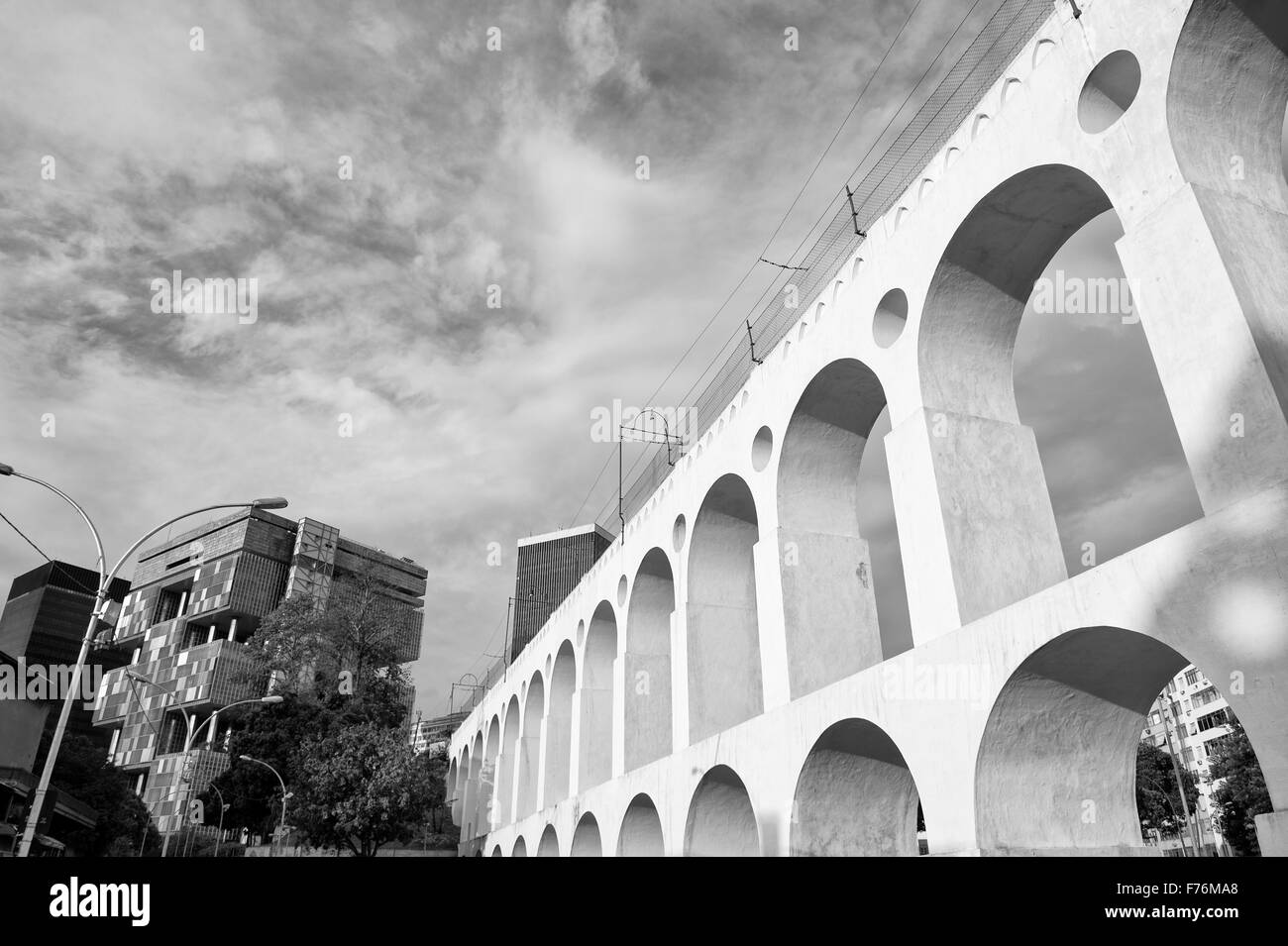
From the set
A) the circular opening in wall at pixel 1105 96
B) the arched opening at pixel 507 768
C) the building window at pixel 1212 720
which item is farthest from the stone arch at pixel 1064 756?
the building window at pixel 1212 720

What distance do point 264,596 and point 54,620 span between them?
6464 centimetres

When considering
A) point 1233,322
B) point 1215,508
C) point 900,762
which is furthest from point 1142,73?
point 900,762

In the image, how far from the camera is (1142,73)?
10484 mm

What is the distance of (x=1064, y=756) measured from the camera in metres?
10.9

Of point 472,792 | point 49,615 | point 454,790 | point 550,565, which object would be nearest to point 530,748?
point 472,792

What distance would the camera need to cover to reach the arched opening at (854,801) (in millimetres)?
14383

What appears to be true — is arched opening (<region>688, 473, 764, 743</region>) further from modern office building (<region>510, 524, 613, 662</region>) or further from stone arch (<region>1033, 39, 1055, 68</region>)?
modern office building (<region>510, 524, 613, 662</region>)

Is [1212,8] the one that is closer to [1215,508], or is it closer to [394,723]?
[1215,508]

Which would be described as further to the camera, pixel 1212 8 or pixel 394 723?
pixel 394 723

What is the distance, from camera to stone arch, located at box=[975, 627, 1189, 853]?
10.3 metres

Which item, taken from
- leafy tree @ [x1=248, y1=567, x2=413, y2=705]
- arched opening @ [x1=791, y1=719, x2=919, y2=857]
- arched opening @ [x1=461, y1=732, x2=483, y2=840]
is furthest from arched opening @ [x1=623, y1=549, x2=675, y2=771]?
arched opening @ [x1=461, y1=732, x2=483, y2=840]
